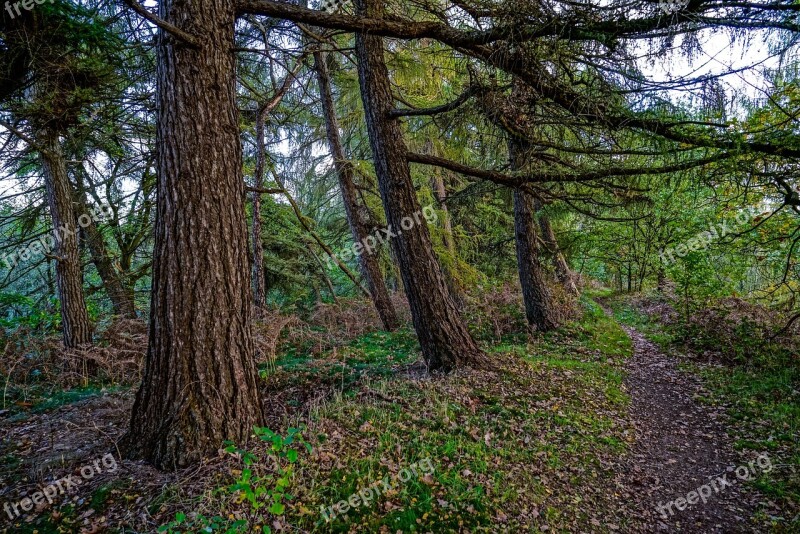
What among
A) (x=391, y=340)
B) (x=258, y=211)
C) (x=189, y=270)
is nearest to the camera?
(x=189, y=270)

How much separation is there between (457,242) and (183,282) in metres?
10.3

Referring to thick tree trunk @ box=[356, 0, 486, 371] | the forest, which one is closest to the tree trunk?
the forest

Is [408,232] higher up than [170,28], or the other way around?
[170,28]

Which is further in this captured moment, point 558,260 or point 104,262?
point 558,260

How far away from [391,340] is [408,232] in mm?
4155

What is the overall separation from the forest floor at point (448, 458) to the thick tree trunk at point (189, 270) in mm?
322

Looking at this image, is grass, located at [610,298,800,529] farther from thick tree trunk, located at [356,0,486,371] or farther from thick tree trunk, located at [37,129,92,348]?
thick tree trunk, located at [37,129,92,348]

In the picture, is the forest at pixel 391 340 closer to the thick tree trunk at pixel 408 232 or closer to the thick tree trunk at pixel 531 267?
the thick tree trunk at pixel 408 232

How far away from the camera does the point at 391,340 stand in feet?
31.1

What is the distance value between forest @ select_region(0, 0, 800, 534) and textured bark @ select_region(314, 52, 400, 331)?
101cm

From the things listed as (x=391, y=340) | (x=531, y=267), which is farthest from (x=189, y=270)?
(x=531, y=267)

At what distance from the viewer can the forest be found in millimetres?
3312

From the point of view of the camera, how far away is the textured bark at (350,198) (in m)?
9.89

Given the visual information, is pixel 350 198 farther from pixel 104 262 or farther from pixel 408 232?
pixel 104 262
